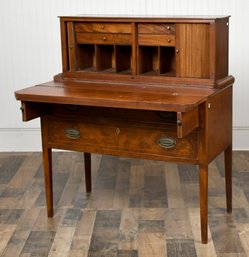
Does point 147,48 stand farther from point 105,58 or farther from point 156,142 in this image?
point 156,142

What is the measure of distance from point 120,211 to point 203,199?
28.0 inches

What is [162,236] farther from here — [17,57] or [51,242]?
[17,57]

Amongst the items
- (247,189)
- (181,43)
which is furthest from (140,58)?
(247,189)

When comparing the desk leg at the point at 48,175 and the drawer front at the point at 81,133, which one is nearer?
the drawer front at the point at 81,133

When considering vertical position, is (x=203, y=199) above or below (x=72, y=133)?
below

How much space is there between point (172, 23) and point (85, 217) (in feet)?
4.11

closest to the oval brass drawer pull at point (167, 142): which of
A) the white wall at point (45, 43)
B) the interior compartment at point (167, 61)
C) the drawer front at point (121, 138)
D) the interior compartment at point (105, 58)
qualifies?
the drawer front at point (121, 138)

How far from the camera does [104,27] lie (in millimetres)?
3611

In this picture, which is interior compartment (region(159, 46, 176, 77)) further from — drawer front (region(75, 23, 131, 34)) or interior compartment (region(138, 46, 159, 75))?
drawer front (region(75, 23, 131, 34))

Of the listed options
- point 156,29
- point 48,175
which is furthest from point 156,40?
point 48,175

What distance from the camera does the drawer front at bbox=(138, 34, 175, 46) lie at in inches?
136

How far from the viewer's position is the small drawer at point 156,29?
3.44 meters

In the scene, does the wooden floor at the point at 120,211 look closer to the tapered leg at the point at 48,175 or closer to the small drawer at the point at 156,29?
the tapered leg at the point at 48,175

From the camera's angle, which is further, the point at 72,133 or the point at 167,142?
the point at 72,133
